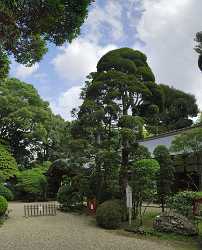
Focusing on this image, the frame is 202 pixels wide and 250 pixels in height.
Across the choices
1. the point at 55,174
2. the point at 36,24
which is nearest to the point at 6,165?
the point at 55,174

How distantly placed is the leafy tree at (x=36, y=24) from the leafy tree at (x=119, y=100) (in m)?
9.63

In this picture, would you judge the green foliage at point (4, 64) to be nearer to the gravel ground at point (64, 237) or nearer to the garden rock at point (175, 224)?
the gravel ground at point (64, 237)

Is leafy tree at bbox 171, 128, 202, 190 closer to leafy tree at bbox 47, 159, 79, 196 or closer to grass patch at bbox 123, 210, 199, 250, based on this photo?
grass patch at bbox 123, 210, 199, 250

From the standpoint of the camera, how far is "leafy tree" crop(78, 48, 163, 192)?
59.8 ft

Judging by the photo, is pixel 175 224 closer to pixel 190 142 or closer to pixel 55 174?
pixel 190 142

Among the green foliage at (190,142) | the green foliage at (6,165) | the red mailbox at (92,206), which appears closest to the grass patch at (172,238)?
the green foliage at (190,142)

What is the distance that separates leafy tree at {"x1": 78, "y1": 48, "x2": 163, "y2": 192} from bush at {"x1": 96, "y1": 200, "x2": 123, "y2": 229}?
2056 millimetres

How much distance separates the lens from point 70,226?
53.3 ft

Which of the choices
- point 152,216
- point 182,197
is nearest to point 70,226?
point 152,216

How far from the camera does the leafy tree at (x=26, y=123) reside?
37781 millimetres

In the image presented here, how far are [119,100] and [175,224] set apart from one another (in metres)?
7.32

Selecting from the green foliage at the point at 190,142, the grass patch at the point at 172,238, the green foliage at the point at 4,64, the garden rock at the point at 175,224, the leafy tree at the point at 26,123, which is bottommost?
the grass patch at the point at 172,238

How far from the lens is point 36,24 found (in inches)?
303

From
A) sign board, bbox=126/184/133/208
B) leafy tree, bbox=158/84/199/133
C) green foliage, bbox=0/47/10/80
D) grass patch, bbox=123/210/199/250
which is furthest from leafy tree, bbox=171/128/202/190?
leafy tree, bbox=158/84/199/133
